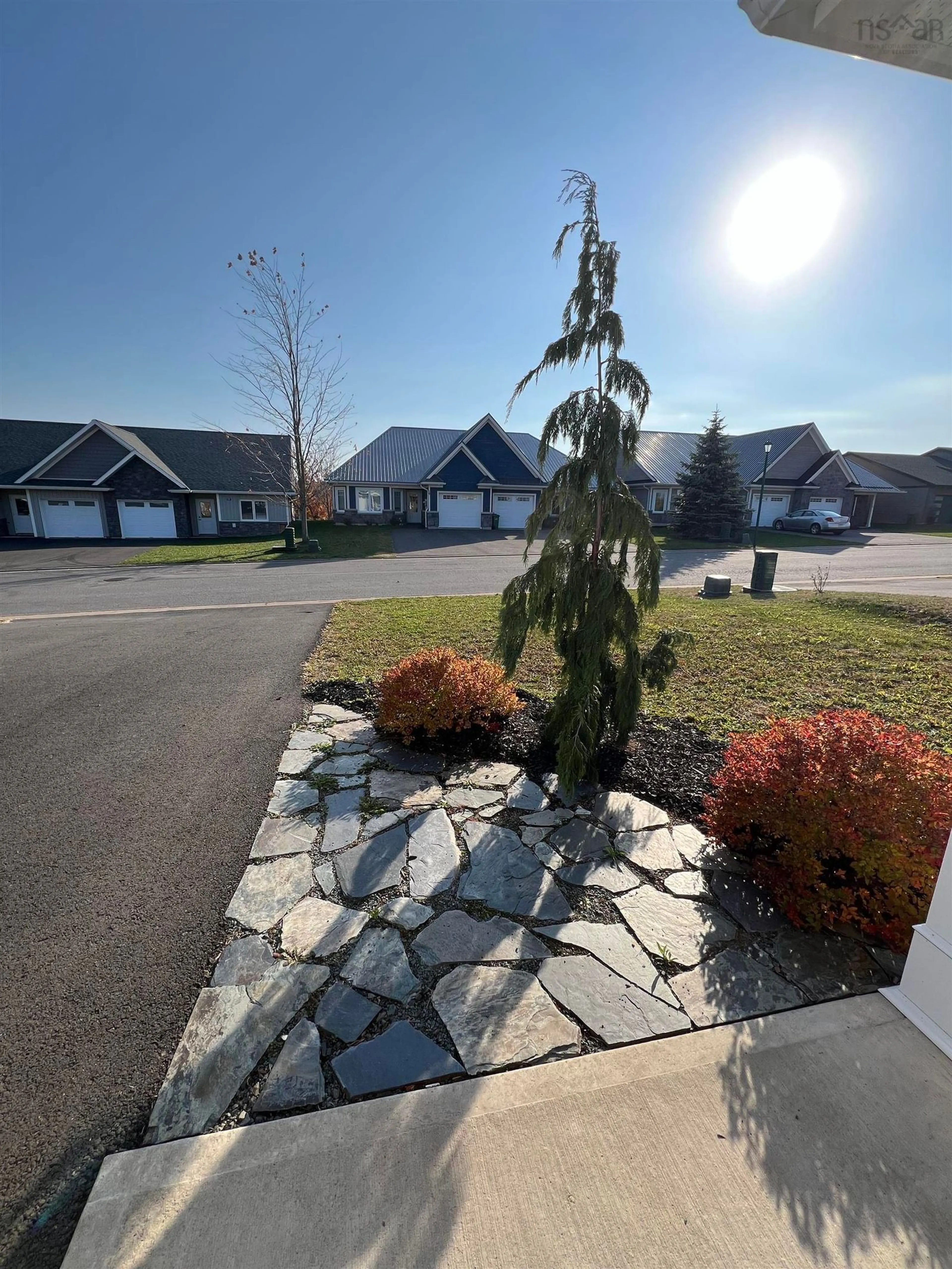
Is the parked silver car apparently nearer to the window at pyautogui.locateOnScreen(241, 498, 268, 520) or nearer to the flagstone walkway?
the window at pyautogui.locateOnScreen(241, 498, 268, 520)

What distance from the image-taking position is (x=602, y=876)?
304cm

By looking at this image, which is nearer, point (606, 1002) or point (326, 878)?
point (606, 1002)

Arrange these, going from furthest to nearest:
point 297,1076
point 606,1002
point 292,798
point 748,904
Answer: point 292,798
point 748,904
point 606,1002
point 297,1076

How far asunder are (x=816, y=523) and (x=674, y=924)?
105ft

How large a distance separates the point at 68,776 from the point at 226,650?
360cm

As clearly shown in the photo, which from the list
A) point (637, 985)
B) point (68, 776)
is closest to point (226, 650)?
point (68, 776)

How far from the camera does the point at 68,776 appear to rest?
13.3 feet

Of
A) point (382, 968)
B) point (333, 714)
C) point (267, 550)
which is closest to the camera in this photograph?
point (382, 968)

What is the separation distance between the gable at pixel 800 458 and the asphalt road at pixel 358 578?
12.8 metres

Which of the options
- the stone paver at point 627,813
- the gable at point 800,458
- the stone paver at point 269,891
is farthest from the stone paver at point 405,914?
the gable at point 800,458

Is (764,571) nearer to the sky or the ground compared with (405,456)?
nearer to the ground

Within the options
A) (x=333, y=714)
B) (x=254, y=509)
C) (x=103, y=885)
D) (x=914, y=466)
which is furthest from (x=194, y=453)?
(x=914, y=466)

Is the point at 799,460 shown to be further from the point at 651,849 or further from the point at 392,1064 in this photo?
the point at 392,1064

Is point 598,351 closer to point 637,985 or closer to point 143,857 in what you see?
point 637,985
